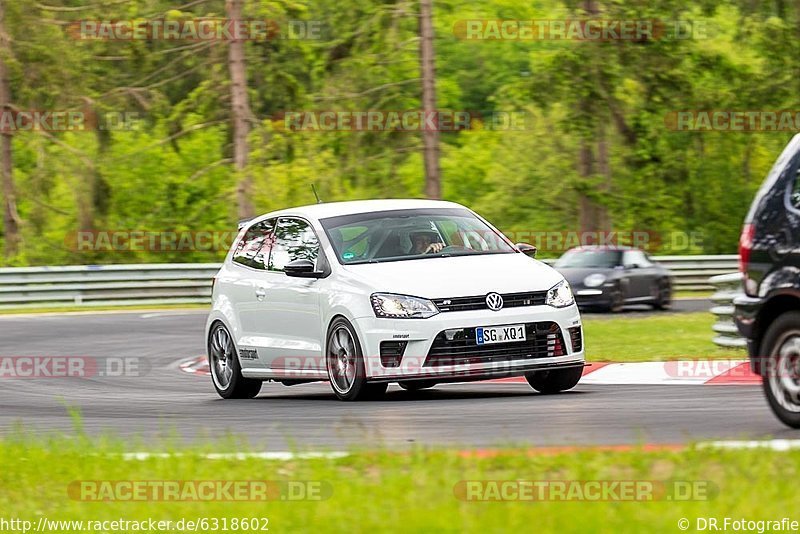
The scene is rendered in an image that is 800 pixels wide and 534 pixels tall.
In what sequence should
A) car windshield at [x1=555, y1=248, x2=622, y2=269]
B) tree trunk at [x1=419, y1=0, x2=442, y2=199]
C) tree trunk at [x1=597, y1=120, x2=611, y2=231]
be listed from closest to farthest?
tree trunk at [x1=419, y1=0, x2=442, y2=199], car windshield at [x1=555, y1=248, x2=622, y2=269], tree trunk at [x1=597, y1=120, x2=611, y2=231]

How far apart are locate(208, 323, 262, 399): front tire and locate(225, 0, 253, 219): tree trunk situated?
20.0 meters

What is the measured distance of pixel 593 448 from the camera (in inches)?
300

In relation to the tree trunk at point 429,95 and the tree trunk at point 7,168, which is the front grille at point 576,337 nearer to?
the tree trunk at point 429,95

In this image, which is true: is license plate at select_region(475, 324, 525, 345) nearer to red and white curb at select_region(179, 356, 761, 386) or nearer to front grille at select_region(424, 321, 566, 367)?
front grille at select_region(424, 321, 566, 367)

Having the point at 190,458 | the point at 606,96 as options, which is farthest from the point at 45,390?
the point at 606,96

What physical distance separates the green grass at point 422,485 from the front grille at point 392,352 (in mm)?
3340

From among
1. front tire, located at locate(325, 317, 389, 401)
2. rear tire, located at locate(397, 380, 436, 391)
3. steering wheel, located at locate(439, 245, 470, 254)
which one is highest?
steering wheel, located at locate(439, 245, 470, 254)

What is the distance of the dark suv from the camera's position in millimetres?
8734

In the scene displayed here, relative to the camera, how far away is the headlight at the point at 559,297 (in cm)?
1192

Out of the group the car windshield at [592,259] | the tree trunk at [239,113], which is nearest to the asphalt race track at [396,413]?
the car windshield at [592,259]

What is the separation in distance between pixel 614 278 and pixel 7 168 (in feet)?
73.9

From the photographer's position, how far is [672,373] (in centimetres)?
1405

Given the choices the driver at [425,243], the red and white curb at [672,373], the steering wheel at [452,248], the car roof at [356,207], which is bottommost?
the red and white curb at [672,373]

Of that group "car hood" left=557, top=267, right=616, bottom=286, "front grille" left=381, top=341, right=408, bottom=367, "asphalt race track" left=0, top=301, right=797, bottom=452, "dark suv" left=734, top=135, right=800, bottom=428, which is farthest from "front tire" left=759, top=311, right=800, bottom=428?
"car hood" left=557, top=267, right=616, bottom=286
